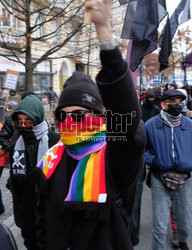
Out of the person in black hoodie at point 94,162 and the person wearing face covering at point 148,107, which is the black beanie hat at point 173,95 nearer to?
the person in black hoodie at point 94,162

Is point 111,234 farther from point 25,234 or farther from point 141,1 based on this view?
point 141,1

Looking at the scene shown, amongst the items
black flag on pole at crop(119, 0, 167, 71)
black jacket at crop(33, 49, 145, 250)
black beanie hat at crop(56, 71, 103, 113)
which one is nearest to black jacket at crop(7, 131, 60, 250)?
black jacket at crop(33, 49, 145, 250)

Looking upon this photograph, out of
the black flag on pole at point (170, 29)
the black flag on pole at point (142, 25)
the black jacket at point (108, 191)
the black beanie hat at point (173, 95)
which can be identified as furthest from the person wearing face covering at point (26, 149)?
the black flag on pole at point (170, 29)

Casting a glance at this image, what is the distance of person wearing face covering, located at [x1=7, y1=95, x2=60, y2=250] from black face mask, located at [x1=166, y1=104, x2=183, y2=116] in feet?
4.66

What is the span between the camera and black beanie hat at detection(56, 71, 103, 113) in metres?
1.58

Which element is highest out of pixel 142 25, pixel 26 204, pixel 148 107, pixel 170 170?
pixel 142 25

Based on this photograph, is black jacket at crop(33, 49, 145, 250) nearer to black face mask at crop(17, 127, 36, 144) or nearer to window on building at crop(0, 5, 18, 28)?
black face mask at crop(17, 127, 36, 144)

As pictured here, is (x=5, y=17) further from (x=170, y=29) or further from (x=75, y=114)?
(x=75, y=114)

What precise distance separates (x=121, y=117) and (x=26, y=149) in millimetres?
1913

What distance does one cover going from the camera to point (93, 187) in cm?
145

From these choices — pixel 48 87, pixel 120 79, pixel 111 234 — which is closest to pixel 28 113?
pixel 111 234

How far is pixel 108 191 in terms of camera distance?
1.41 metres

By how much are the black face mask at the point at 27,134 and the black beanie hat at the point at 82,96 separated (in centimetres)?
123

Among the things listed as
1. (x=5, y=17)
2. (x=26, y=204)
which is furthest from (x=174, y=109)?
(x=5, y=17)
